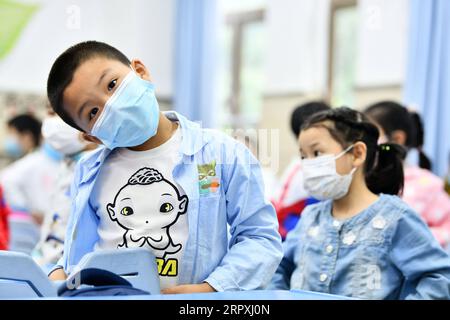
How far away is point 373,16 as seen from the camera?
2.44 meters

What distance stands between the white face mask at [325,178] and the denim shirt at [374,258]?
6 centimetres

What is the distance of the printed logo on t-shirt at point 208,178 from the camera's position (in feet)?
2.97

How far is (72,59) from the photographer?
80 cm

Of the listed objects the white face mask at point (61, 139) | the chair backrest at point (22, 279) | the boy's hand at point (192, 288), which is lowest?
the boy's hand at point (192, 288)

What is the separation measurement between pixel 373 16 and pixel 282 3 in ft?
3.67

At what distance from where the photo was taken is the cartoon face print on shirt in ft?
2.93

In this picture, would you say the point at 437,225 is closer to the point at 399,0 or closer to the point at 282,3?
the point at 399,0

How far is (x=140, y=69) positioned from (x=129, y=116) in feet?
0.22

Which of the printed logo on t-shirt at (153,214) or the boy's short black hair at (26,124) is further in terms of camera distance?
the boy's short black hair at (26,124)

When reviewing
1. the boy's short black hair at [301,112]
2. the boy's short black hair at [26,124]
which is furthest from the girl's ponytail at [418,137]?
the boy's short black hair at [26,124]

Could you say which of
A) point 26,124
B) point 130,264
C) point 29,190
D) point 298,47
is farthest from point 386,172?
point 26,124

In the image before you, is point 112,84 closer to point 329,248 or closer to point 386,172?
point 329,248

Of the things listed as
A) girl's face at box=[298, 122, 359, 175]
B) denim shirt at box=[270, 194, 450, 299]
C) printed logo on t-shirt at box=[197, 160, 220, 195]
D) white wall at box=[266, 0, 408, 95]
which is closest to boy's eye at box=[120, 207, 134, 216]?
printed logo on t-shirt at box=[197, 160, 220, 195]

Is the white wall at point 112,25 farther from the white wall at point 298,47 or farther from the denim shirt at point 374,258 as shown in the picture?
the white wall at point 298,47
